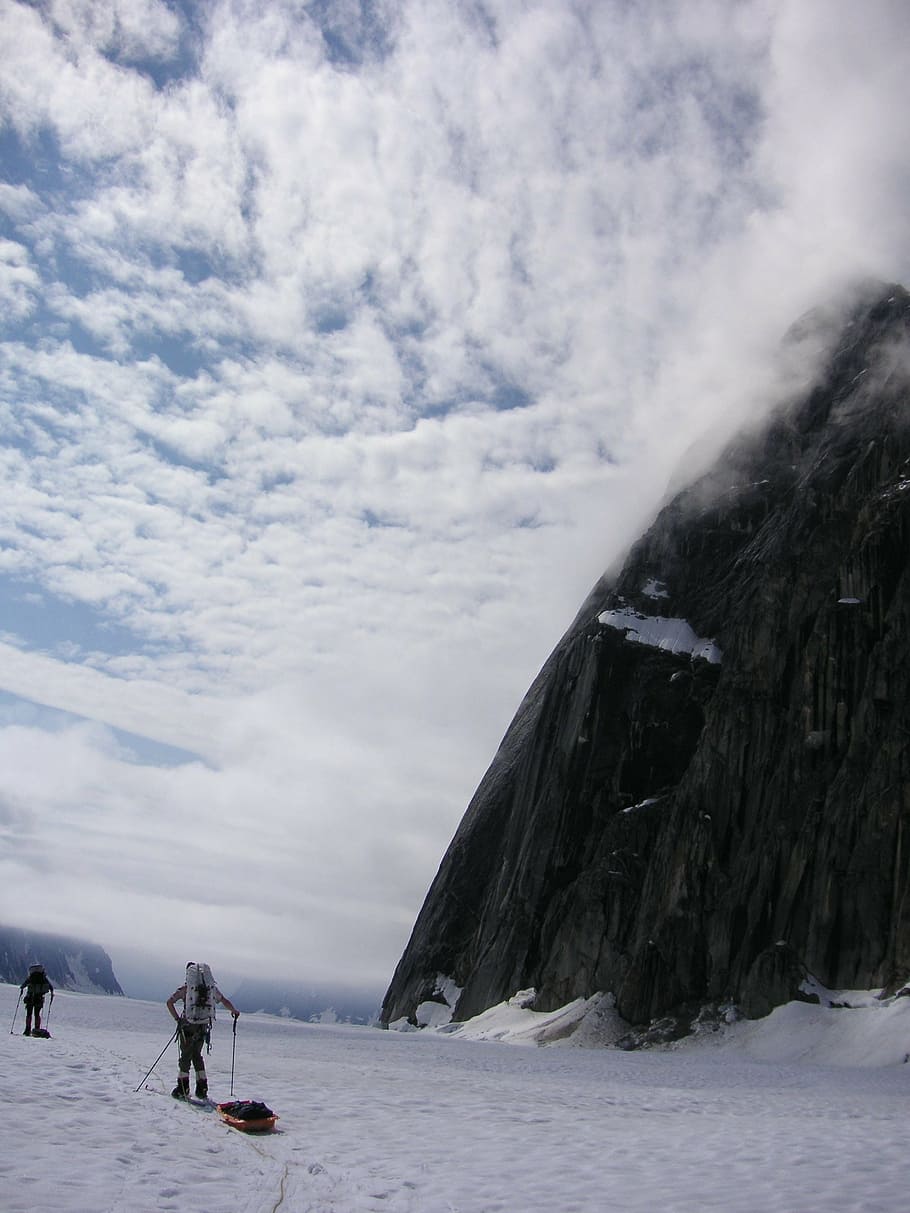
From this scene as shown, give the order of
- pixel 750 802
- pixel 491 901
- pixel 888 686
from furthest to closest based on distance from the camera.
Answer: pixel 491 901 < pixel 750 802 < pixel 888 686

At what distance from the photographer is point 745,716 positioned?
57500mm

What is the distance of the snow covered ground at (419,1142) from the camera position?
8.30 meters

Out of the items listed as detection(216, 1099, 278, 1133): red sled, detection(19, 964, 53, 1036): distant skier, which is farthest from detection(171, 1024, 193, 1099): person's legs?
detection(19, 964, 53, 1036): distant skier

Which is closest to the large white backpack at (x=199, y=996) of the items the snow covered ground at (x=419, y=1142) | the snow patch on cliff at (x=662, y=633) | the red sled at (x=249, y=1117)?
the snow covered ground at (x=419, y=1142)

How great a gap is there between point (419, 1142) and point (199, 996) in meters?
5.24

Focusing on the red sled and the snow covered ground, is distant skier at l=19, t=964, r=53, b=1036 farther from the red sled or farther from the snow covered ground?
the red sled

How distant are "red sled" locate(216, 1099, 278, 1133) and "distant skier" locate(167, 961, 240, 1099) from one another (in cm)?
208

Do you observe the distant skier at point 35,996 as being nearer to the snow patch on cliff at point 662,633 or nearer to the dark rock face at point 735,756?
the dark rock face at point 735,756

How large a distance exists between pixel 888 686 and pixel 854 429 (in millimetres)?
22879

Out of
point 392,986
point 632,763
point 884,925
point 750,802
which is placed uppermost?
point 632,763

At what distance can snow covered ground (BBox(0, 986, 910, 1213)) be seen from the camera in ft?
27.2

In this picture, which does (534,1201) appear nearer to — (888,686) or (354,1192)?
(354,1192)

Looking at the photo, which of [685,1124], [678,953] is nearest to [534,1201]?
[685,1124]

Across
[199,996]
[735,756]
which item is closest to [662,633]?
[735,756]
